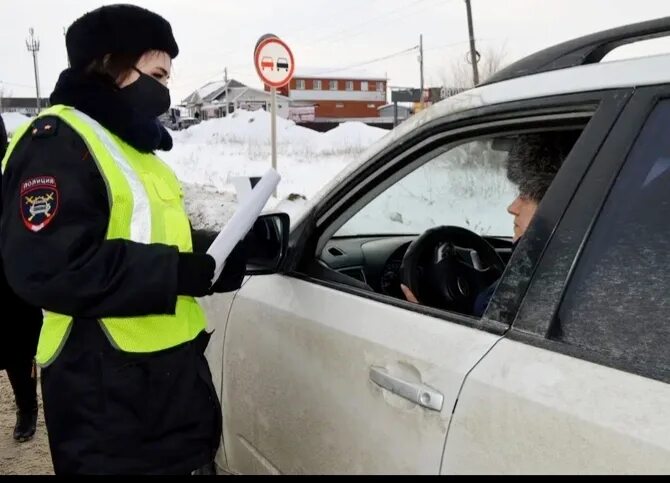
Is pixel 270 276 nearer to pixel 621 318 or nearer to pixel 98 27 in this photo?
pixel 98 27

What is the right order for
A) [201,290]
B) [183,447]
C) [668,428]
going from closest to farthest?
[668,428] < [201,290] < [183,447]

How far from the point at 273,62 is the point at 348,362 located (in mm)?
7601

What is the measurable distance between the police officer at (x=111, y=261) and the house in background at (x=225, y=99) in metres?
64.0

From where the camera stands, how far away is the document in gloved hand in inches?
63.3

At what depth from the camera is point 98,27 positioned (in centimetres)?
158

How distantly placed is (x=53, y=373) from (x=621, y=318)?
132cm

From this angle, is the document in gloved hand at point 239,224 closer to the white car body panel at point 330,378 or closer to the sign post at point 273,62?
the white car body panel at point 330,378

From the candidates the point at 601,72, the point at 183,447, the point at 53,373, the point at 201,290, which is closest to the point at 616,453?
the point at 601,72

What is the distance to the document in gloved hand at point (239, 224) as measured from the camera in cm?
161

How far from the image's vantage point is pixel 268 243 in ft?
6.46

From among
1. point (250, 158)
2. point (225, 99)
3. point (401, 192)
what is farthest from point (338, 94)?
point (401, 192)

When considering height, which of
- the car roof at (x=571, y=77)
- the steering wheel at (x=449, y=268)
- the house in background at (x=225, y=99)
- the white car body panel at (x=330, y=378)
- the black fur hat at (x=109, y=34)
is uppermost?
the house in background at (x=225, y=99)

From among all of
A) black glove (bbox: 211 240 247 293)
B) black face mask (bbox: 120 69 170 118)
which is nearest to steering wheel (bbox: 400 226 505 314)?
black glove (bbox: 211 240 247 293)

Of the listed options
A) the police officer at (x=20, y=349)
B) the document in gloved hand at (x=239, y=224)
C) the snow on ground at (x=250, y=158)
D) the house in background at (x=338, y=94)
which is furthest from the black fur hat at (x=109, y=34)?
the house in background at (x=338, y=94)
